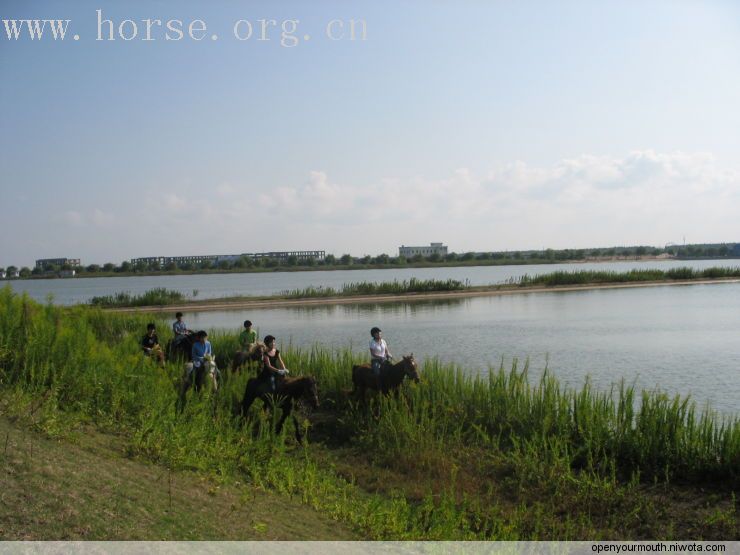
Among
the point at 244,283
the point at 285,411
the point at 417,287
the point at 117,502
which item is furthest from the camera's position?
the point at 244,283

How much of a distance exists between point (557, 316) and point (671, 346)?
13516 millimetres

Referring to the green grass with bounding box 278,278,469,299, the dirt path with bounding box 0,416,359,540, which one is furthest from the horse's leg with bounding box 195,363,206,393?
the green grass with bounding box 278,278,469,299

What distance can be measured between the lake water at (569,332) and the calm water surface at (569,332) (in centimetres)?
4

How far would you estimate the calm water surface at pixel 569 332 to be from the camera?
778 inches

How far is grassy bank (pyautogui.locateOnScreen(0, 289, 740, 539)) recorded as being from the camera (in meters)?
8.95

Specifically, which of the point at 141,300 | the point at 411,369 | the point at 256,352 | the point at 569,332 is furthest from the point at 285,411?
the point at 141,300

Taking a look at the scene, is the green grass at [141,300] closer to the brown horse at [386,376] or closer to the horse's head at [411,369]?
the brown horse at [386,376]

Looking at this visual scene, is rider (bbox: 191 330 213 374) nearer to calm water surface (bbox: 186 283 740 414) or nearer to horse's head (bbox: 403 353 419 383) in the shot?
horse's head (bbox: 403 353 419 383)

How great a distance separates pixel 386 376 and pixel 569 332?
62.9 ft

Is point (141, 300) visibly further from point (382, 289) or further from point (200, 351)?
point (200, 351)

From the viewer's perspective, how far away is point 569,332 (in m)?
31.1

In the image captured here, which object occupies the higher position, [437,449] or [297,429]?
[297,429]

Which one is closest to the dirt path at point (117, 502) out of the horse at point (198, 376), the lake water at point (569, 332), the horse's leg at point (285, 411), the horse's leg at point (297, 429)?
the horse's leg at point (297, 429)

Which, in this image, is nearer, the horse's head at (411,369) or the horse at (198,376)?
the horse's head at (411,369)
